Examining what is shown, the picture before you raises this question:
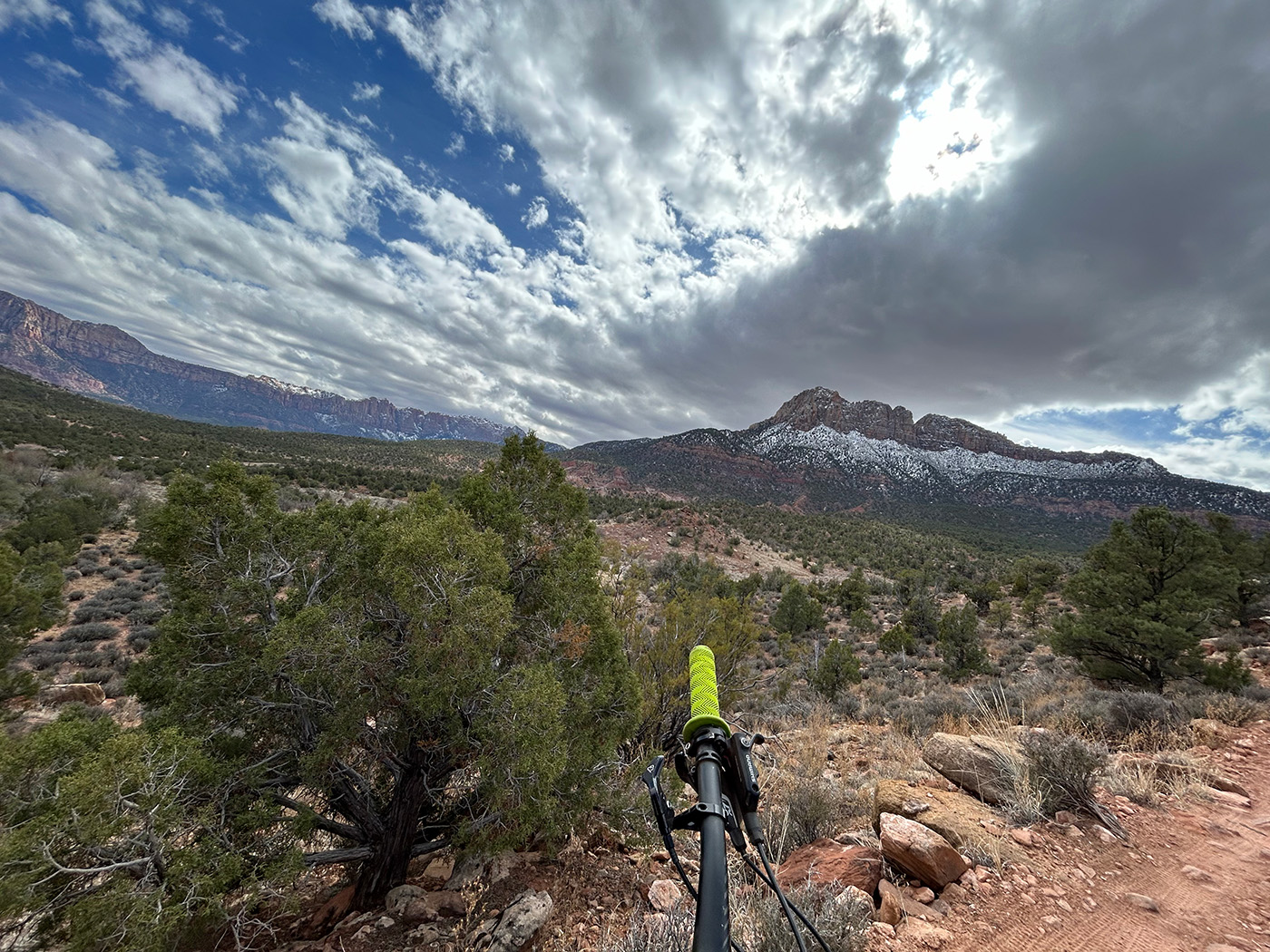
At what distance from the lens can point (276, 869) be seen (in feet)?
12.8

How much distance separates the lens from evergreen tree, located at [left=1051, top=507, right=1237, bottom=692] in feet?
33.0

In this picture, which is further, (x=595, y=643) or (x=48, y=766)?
(x=595, y=643)

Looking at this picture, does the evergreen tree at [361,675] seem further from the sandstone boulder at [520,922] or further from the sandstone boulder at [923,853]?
the sandstone boulder at [923,853]

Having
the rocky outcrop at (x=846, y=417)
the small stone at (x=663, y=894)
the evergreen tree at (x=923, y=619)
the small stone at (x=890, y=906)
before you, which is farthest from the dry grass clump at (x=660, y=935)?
the rocky outcrop at (x=846, y=417)

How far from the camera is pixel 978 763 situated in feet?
18.2

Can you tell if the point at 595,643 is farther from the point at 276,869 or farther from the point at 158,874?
the point at 158,874

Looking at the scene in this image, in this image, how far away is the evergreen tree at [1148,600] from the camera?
10055 millimetres

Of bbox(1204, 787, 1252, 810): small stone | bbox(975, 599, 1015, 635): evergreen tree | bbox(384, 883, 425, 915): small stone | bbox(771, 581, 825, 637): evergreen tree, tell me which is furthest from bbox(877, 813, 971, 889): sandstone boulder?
bbox(975, 599, 1015, 635): evergreen tree

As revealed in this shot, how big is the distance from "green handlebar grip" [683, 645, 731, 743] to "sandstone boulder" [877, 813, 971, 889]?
3.71 meters

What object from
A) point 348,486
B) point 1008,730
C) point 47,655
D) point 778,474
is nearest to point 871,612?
point 1008,730

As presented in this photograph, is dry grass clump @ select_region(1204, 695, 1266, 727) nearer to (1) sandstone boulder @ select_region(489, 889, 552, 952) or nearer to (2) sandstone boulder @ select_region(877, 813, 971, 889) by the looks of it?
(2) sandstone boulder @ select_region(877, 813, 971, 889)

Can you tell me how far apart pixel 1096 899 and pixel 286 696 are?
23.1 ft

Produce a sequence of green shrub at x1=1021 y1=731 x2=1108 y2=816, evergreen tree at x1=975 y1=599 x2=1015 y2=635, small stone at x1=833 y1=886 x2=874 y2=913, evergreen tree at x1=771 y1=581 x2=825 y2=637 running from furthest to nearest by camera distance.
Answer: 1. evergreen tree at x1=771 y1=581 x2=825 y2=637
2. evergreen tree at x1=975 y1=599 x2=1015 y2=635
3. green shrub at x1=1021 y1=731 x2=1108 y2=816
4. small stone at x1=833 y1=886 x2=874 y2=913

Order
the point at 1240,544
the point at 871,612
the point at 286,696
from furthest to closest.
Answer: the point at 871,612 < the point at 1240,544 < the point at 286,696
